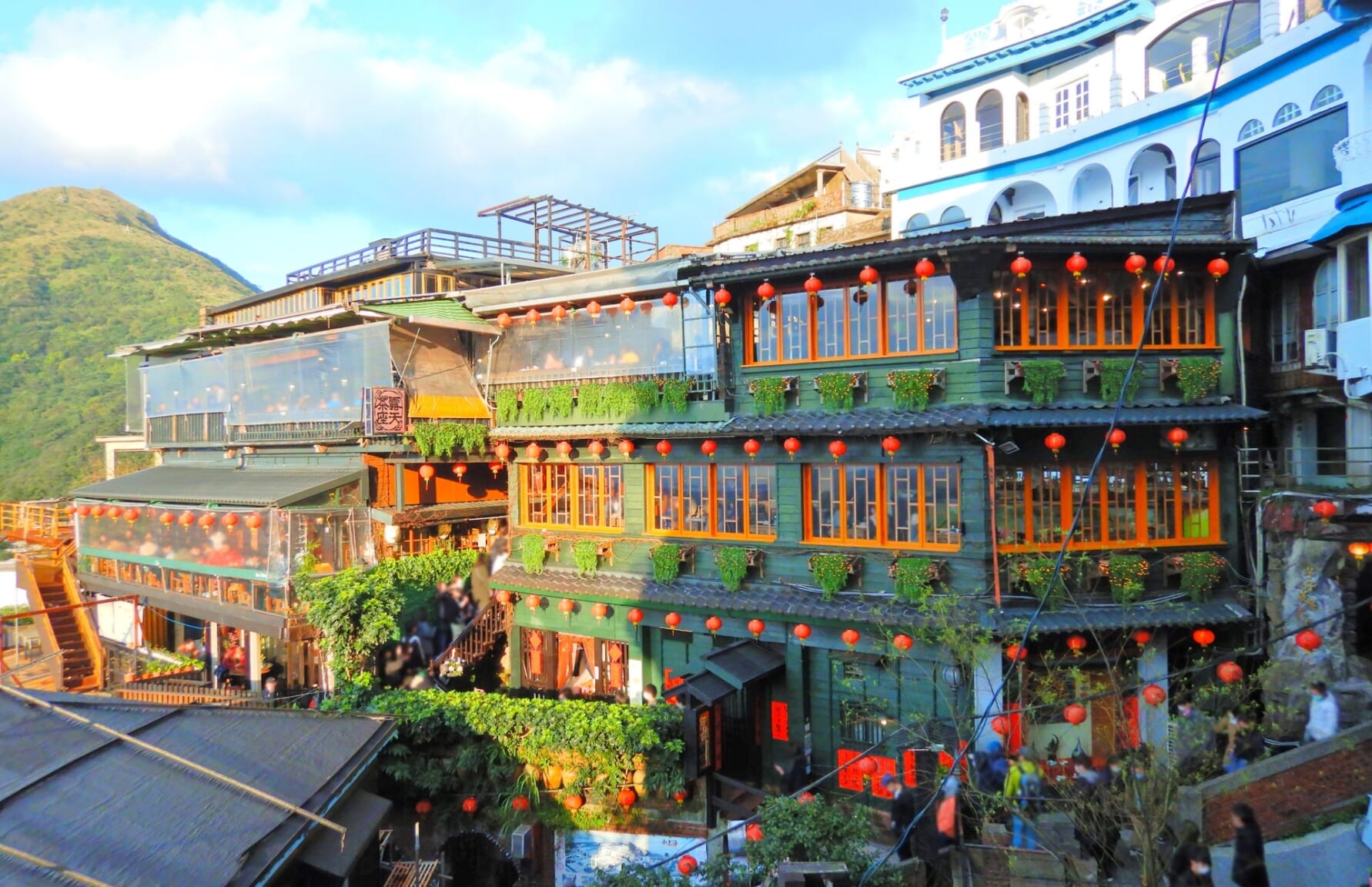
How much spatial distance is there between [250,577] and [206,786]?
13.0 m

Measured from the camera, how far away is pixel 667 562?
58.9 ft

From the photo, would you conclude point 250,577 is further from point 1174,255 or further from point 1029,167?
point 1029,167

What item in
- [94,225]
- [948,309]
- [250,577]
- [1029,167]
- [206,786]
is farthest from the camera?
[94,225]

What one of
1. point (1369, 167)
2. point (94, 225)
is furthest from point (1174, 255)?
point (94, 225)

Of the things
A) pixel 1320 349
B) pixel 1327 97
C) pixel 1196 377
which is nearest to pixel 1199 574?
pixel 1196 377

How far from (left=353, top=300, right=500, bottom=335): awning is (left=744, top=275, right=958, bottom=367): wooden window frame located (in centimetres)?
761

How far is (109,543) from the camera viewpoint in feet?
82.2

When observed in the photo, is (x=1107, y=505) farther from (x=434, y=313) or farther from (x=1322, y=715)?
(x=434, y=313)

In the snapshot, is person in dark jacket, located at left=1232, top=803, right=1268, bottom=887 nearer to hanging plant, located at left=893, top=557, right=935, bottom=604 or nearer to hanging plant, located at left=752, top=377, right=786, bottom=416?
hanging plant, located at left=893, top=557, right=935, bottom=604

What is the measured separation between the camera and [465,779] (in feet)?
51.2

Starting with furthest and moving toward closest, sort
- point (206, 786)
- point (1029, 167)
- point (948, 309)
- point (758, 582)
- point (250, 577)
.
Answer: point (1029, 167) < point (250, 577) < point (758, 582) < point (948, 309) < point (206, 786)

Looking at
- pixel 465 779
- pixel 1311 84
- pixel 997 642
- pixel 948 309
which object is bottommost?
pixel 465 779

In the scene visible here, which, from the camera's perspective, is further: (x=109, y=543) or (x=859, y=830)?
(x=109, y=543)

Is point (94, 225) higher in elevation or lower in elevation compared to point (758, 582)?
higher
